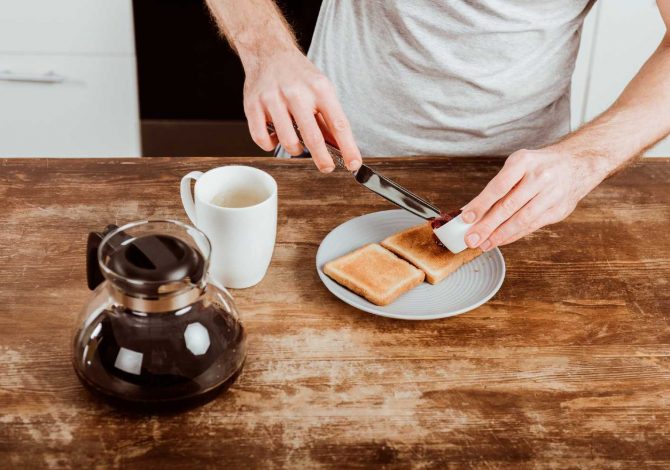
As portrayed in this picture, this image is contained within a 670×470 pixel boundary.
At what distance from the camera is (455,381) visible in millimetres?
844

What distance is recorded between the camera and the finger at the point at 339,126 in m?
1.01

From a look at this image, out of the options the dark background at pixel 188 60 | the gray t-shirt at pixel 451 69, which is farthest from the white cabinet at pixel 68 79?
the gray t-shirt at pixel 451 69

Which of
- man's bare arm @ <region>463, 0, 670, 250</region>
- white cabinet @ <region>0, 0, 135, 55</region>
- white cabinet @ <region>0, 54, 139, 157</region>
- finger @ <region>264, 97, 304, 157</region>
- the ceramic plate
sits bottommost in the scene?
white cabinet @ <region>0, 54, 139, 157</region>

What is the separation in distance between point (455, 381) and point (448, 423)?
0.07 meters

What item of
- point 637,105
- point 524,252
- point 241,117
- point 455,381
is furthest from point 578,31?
point 241,117

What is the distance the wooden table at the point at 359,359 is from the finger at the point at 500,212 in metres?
0.08

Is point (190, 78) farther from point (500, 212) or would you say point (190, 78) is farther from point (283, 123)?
point (500, 212)

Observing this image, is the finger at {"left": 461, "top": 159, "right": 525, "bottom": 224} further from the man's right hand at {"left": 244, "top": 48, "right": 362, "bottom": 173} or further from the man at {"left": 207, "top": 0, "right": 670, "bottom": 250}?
the man's right hand at {"left": 244, "top": 48, "right": 362, "bottom": 173}

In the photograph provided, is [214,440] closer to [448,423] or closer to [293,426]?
[293,426]

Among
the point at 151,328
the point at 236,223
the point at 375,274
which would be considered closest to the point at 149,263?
the point at 151,328

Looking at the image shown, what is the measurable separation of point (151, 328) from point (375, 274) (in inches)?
13.2

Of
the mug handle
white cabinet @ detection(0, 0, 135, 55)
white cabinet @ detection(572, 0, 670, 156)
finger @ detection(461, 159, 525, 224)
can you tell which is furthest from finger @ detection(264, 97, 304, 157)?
white cabinet @ detection(572, 0, 670, 156)

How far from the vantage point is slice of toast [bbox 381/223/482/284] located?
1.02 metres

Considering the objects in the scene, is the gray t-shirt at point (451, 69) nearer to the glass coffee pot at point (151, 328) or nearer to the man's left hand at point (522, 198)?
the man's left hand at point (522, 198)
